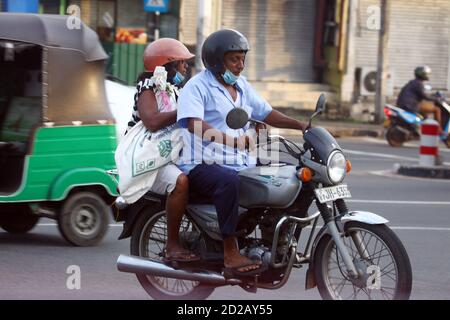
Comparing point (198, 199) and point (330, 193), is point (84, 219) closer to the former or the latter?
point (198, 199)

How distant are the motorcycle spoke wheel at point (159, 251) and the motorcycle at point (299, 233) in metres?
0.21

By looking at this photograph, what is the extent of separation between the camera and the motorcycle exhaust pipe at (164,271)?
6680mm

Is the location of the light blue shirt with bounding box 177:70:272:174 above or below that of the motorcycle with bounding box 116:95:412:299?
above

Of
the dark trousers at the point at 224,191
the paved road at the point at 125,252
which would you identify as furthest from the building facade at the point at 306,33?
the dark trousers at the point at 224,191

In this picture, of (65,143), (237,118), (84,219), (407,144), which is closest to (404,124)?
(407,144)

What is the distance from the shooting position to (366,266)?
629cm

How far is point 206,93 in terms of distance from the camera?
6.68m

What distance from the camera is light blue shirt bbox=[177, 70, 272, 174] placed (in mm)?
6641

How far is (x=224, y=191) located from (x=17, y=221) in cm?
388

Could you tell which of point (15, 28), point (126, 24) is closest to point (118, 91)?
point (15, 28)

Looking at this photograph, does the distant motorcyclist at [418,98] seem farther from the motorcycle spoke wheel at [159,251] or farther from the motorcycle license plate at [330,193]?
the motorcycle license plate at [330,193]

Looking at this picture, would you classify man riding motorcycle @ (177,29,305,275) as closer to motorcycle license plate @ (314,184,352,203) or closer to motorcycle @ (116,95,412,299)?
motorcycle @ (116,95,412,299)

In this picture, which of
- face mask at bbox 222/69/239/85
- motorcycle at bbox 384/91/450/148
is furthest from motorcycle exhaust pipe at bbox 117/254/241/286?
motorcycle at bbox 384/91/450/148
